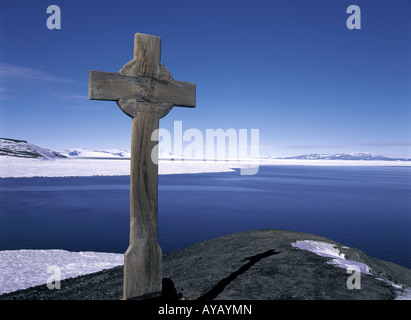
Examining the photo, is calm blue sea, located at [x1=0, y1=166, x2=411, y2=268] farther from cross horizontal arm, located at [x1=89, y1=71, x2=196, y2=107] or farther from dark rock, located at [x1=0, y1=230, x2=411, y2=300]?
cross horizontal arm, located at [x1=89, y1=71, x2=196, y2=107]

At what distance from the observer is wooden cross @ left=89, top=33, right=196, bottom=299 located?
13.4 feet

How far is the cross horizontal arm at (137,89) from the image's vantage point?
3.96 meters

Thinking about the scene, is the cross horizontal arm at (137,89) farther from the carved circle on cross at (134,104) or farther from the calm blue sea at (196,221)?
the calm blue sea at (196,221)

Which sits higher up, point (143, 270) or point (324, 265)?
point (143, 270)

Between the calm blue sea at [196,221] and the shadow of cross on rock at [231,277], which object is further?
the calm blue sea at [196,221]

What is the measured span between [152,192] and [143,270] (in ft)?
3.52

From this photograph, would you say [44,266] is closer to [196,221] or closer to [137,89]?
[137,89]

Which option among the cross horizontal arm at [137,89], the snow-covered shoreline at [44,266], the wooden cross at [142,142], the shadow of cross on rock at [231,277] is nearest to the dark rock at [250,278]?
the shadow of cross on rock at [231,277]

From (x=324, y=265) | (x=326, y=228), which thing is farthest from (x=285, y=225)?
(x=324, y=265)

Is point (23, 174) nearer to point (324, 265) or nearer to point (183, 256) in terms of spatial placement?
point (183, 256)

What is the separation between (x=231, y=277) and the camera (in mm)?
6941

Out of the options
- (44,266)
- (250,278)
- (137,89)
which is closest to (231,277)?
(250,278)

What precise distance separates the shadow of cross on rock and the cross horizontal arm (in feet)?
12.2

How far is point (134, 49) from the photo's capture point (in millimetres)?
4184
